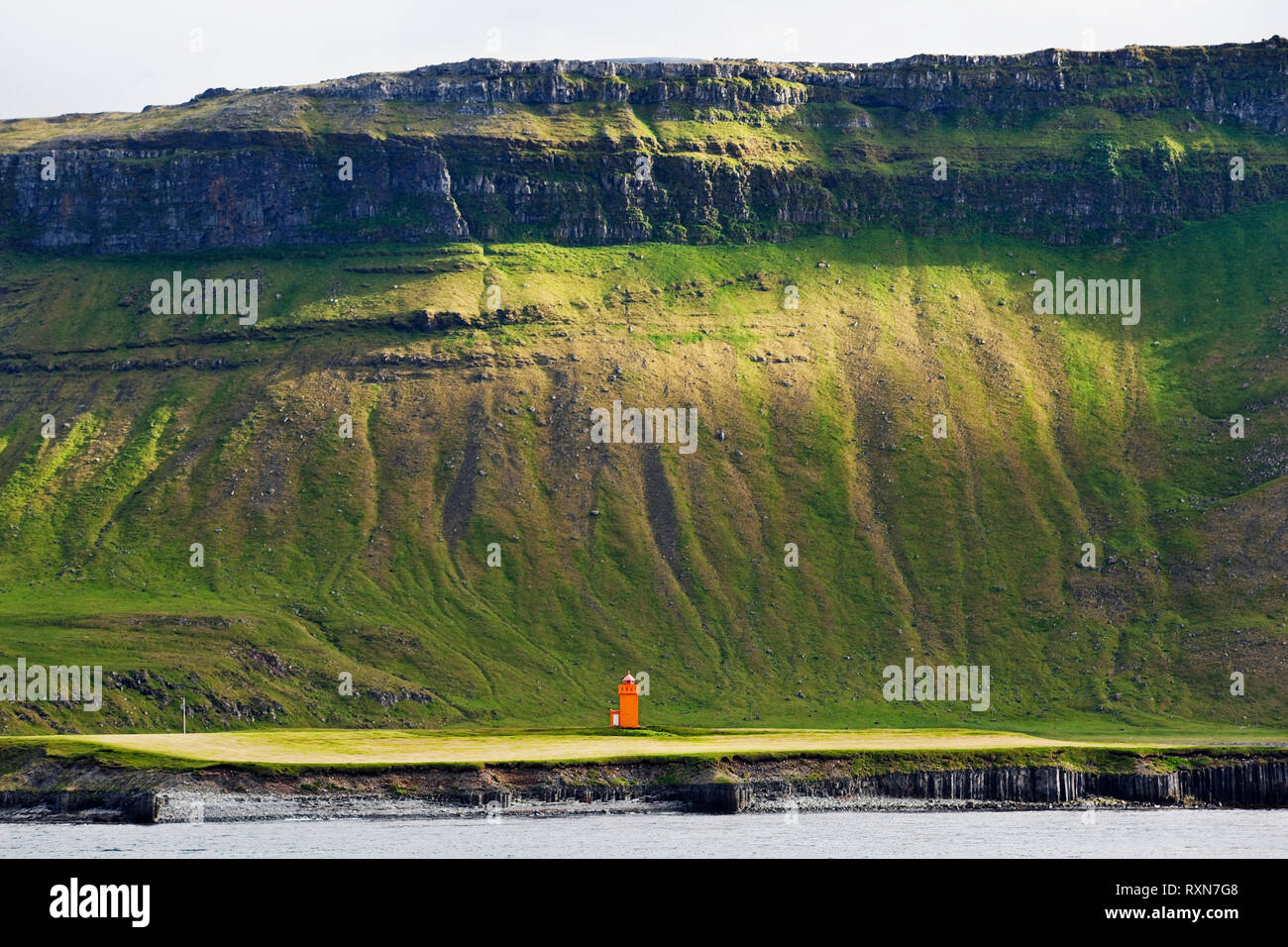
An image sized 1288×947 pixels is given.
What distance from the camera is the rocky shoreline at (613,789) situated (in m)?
124

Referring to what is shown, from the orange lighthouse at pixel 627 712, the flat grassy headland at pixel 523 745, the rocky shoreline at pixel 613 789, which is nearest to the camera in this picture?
the rocky shoreline at pixel 613 789

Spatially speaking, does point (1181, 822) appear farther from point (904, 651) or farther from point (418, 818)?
point (904, 651)

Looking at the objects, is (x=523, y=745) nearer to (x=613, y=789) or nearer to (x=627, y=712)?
(x=627, y=712)

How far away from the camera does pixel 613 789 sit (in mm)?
127250

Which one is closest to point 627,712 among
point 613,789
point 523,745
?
point 523,745

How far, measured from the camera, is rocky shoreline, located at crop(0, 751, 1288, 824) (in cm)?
12431

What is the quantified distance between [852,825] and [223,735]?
59312 millimetres

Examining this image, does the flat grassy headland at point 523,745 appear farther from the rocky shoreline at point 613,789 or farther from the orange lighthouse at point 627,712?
the orange lighthouse at point 627,712

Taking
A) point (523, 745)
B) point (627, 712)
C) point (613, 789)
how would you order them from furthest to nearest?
1. point (627, 712)
2. point (523, 745)
3. point (613, 789)

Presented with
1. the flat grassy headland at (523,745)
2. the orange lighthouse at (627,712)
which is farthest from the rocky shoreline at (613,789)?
the orange lighthouse at (627,712)

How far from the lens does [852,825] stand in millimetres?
118688

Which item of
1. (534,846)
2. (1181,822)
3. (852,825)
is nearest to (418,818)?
(534,846)

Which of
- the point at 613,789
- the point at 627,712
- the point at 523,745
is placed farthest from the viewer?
the point at 627,712

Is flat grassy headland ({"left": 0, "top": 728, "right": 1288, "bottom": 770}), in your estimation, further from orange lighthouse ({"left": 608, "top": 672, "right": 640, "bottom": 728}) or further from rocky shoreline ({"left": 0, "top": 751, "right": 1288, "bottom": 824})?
orange lighthouse ({"left": 608, "top": 672, "right": 640, "bottom": 728})
